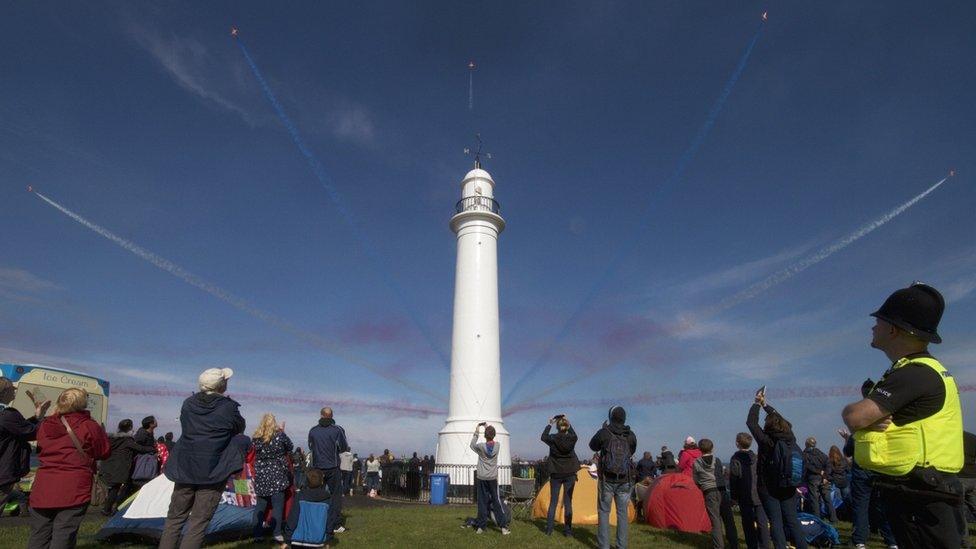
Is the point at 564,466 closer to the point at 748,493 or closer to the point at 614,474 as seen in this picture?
the point at 614,474

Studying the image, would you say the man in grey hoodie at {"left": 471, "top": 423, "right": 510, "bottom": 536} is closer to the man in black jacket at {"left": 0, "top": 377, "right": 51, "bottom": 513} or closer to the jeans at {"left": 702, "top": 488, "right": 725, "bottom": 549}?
the jeans at {"left": 702, "top": 488, "right": 725, "bottom": 549}

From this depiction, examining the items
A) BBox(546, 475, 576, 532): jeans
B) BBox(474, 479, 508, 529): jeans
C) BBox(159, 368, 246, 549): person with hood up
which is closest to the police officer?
BBox(159, 368, 246, 549): person with hood up

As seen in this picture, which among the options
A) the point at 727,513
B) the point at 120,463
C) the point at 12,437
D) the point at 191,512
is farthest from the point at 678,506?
the point at 120,463

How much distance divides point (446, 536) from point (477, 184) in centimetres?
1672

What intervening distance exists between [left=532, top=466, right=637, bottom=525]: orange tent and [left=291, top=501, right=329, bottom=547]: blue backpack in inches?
209

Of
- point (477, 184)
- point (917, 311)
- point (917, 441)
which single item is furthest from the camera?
point (477, 184)

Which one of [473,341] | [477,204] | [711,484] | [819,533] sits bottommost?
[819,533]

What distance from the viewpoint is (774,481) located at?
731 cm

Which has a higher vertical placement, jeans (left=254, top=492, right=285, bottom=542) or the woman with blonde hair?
the woman with blonde hair

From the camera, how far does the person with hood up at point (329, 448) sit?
31.5 feet

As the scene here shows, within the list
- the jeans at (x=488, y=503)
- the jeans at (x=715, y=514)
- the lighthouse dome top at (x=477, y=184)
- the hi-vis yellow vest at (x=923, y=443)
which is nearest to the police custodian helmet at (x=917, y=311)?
the hi-vis yellow vest at (x=923, y=443)

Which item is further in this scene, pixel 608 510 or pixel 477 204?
pixel 477 204

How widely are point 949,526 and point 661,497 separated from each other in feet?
30.0

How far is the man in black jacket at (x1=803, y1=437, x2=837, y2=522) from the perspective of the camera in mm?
11922
